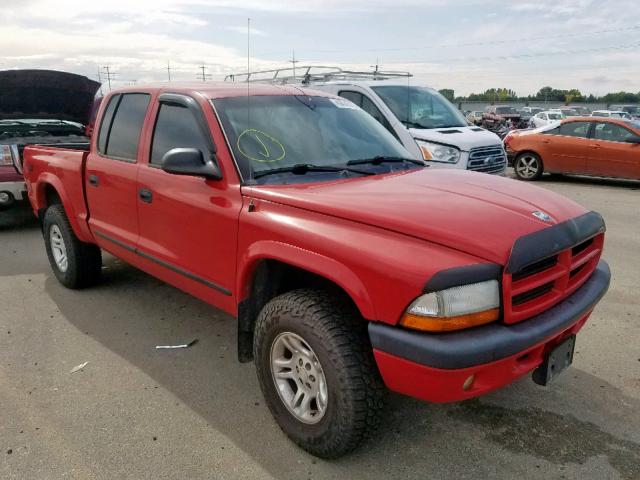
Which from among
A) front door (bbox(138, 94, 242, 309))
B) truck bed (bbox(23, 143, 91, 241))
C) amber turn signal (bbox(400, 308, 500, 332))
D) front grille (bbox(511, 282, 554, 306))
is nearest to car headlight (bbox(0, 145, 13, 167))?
truck bed (bbox(23, 143, 91, 241))

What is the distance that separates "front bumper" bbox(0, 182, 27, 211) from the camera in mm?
6988

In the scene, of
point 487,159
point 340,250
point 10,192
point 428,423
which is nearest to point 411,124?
point 487,159

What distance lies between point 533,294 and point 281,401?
1367 mm


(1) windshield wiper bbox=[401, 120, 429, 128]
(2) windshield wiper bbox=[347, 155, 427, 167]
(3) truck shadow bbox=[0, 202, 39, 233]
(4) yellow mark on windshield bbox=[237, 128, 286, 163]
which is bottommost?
(3) truck shadow bbox=[0, 202, 39, 233]

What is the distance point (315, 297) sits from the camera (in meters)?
2.59

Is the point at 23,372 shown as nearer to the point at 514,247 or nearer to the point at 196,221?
the point at 196,221

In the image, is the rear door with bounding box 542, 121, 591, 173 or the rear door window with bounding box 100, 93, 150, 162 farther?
the rear door with bounding box 542, 121, 591, 173

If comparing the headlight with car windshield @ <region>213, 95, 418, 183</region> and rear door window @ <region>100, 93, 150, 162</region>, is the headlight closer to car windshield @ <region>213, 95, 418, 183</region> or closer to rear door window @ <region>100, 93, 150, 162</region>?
car windshield @ <region>213, 95, 418, 183</region>

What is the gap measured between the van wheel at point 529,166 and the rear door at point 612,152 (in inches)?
41.4

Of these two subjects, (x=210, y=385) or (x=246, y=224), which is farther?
(x=210, y=385)

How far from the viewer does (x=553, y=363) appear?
2.54 meters

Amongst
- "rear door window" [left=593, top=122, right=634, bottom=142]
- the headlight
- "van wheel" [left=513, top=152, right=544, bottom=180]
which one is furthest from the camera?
"van wheel" [left=513, top=152, right=544, bottom=180]

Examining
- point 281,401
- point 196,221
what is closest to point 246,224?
point 196,221

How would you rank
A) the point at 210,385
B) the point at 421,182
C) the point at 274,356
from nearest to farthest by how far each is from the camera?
the point at 274,356, the point at 421,182, the point at 210,385
